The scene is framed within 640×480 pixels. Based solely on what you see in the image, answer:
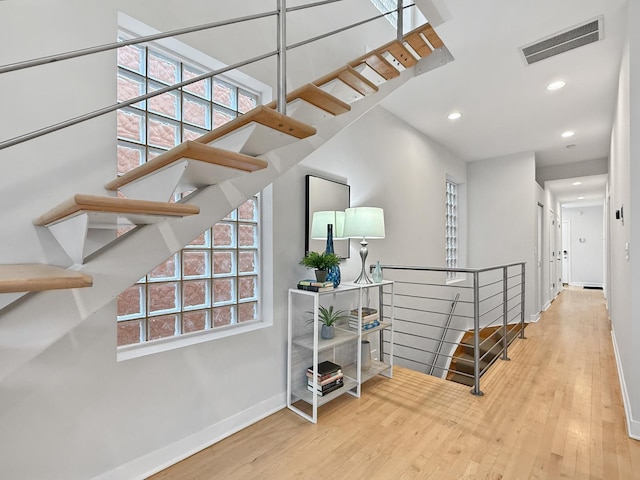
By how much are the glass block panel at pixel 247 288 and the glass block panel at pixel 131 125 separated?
1046 millimetres

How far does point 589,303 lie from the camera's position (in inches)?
270

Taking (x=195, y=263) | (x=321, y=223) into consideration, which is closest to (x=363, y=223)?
(x=321, y=223)

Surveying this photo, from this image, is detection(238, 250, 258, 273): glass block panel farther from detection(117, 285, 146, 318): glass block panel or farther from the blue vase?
detection(117, 285, 146, 318): glass block panel

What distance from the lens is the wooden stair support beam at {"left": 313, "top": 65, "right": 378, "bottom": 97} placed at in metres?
1.76

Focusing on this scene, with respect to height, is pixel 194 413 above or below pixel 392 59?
below

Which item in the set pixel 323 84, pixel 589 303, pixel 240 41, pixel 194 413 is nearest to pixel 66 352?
pixel 194 413

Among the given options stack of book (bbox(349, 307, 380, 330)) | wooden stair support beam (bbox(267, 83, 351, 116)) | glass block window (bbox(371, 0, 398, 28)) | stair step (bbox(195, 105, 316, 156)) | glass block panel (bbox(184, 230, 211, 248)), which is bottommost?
stack of book (bbox(349, 307, 380, 330))

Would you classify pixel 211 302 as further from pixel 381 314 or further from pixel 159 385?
pixel 381 314

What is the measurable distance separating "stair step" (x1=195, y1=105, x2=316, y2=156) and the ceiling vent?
2464 millimetres

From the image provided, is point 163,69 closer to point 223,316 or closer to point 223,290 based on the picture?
point 223,290

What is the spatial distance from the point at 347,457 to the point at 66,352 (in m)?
1.51

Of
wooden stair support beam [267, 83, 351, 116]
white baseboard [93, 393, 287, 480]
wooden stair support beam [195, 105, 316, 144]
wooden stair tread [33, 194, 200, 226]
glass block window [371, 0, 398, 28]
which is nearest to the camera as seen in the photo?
wooden stair tread [33, 194, 200, 226]

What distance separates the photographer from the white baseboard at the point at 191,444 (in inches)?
63.1

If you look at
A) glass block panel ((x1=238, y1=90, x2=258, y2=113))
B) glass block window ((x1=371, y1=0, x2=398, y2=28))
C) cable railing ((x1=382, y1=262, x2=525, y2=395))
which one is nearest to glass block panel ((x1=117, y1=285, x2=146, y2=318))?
glass block panel ((x1=238, y1=90, x2=258, y2=113))
